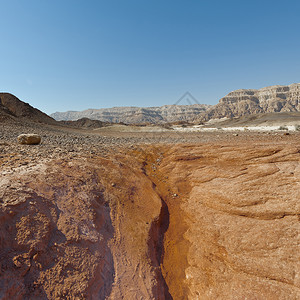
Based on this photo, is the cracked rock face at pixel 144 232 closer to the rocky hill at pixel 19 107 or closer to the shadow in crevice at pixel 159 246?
the shadow in crevice at pixel 159 246

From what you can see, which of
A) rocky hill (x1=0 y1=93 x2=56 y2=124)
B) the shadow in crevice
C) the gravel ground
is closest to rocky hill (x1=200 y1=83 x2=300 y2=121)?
rocky hill (x1=0 y1=93 x2=56 y2=124)

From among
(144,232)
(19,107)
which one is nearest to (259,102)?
(19,107)

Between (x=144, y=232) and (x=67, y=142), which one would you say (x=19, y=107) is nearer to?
(x=67, y=142)

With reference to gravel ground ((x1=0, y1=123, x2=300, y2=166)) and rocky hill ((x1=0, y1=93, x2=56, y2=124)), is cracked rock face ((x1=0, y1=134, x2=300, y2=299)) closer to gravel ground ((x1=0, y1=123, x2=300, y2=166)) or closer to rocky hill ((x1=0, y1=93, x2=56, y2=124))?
gravel ground ((x1=0, y1=123, x2=300, y2=166))

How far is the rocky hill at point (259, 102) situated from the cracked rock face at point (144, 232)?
130108mm

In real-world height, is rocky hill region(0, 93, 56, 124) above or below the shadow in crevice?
above

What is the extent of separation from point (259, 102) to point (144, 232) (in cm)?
17002

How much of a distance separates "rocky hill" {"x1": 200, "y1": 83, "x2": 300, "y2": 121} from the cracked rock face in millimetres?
130108

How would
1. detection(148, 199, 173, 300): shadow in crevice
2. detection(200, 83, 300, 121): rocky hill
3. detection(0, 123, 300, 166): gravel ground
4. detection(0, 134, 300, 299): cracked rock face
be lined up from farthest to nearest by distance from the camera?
1. detection(200, 83, 300, 121): rocky hill
2. detection(0, 123, 300, 166): gravel ground
3. detection(148, 199, 173, 300): shadow in crevice
4. detection(0, 134, 300, 299): cracked rock face

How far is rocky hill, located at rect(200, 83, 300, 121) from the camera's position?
12650cm

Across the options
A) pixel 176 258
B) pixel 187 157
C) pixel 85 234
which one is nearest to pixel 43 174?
pixel 85 234

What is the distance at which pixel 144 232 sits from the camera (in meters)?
4.97

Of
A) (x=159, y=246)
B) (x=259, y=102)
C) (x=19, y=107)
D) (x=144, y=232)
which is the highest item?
(x=259, y=102)

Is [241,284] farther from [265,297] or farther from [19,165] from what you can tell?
[19,165]
